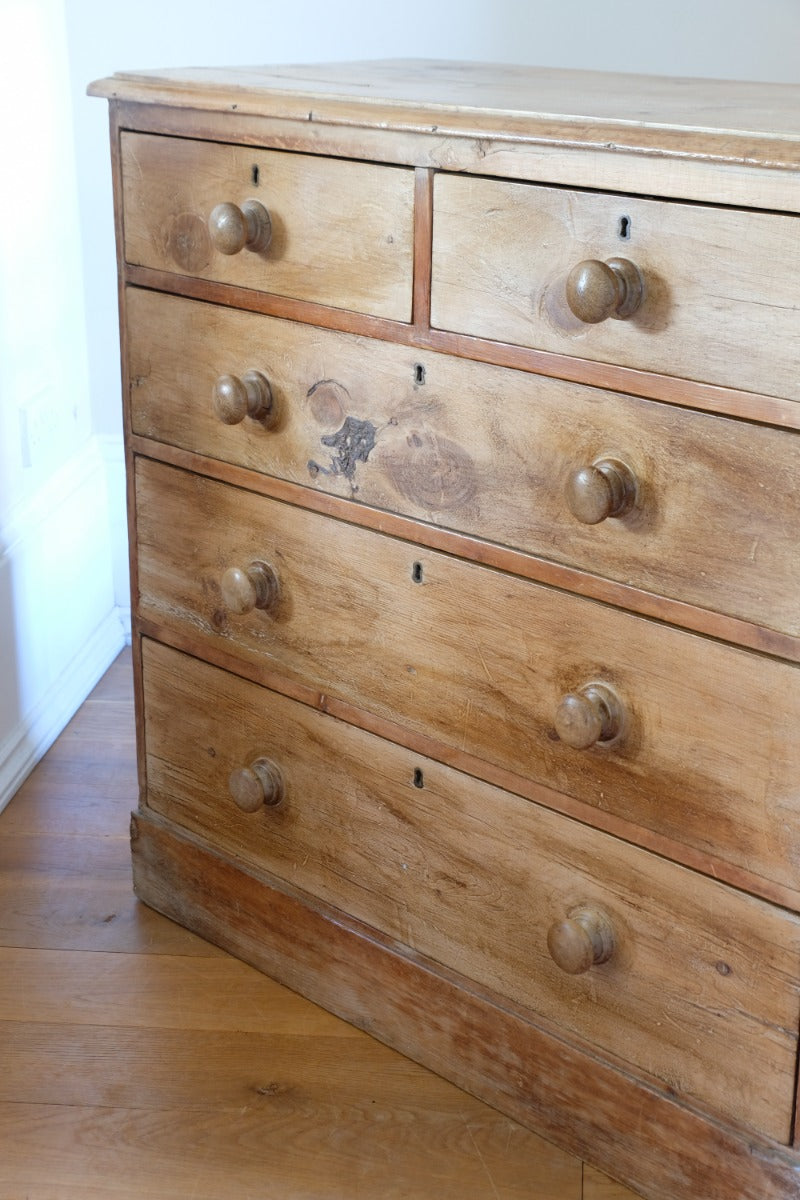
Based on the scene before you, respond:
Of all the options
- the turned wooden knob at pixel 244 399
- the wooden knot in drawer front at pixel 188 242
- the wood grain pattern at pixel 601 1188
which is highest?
the wooden knot in drawer front at pixel 188 242

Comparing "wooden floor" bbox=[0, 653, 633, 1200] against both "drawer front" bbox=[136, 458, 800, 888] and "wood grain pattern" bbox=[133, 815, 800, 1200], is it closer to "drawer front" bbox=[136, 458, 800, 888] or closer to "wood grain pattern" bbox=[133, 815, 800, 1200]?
"wood grain pattern" bbox=[133, 815, 800, 1200]

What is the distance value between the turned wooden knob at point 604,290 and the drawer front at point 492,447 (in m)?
0.08

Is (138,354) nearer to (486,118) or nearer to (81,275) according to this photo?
(486,118)

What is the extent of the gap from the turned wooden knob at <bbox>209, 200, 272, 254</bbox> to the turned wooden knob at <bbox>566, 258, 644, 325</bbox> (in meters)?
0.35

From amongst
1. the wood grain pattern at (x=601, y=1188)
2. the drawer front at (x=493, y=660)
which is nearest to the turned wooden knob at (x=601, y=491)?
the drawer front at (x=493, y=660)

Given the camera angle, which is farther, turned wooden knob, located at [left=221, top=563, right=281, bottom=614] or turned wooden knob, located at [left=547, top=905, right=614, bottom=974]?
turned wooden knob, located at [left=221, top=563, right=281, bottom=614]

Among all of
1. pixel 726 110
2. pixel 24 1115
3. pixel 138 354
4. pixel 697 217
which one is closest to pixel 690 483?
pixel 697 217

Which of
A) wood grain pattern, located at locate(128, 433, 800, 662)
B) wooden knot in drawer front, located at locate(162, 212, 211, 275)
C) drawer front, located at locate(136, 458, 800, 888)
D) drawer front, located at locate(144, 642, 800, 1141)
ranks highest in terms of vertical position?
wooden knot in drawer front, located at locate(162, 212, 211, 275)

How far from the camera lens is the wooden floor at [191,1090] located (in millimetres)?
1351

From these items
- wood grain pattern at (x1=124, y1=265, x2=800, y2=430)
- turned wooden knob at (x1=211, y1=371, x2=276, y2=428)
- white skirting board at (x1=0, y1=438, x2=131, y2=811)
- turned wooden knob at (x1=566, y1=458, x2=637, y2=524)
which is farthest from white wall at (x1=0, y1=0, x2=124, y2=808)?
turned wooden knob at (x1=566, y1=458, x2=637, y2=524)

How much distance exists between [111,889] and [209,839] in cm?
21

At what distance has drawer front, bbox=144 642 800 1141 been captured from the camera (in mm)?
1207

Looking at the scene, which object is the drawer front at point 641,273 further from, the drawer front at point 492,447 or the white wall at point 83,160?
the white wall at point 83,160

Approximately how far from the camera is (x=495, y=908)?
54.1 inches
